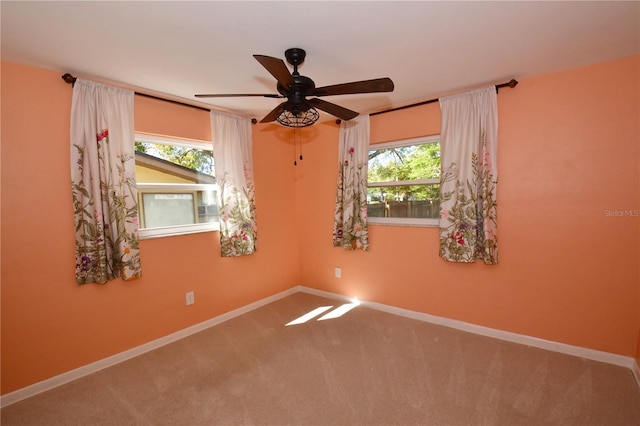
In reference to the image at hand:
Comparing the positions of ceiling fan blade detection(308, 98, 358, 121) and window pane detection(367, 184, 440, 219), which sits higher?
ceiling fan blade detection(308, 98, 358, 121)

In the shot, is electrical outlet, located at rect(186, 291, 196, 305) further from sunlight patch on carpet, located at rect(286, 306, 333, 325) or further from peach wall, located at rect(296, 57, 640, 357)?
peach wall, located at rect(296, 57, 640, 357)

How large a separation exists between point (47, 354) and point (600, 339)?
4298mm

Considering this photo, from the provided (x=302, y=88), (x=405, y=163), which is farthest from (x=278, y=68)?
(x=405, y=163)

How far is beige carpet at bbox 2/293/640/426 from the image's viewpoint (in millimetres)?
1826

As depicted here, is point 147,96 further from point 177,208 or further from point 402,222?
point 402,222

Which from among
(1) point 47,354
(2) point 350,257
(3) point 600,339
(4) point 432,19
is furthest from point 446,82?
(1) point 47,354

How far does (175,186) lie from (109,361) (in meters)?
1.61

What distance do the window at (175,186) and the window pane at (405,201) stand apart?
1.83 m

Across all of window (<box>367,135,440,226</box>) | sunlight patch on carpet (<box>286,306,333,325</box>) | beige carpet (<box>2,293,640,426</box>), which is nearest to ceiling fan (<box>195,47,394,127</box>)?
window (<box>367,135,440,226</box>)

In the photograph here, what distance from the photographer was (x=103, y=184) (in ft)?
7.66

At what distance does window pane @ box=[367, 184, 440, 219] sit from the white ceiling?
3.71 feet

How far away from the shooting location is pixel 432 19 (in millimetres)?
1694

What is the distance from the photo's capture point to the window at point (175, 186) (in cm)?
273

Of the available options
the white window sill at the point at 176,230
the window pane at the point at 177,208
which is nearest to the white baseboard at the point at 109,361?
the white window sill at the point at 176,230
